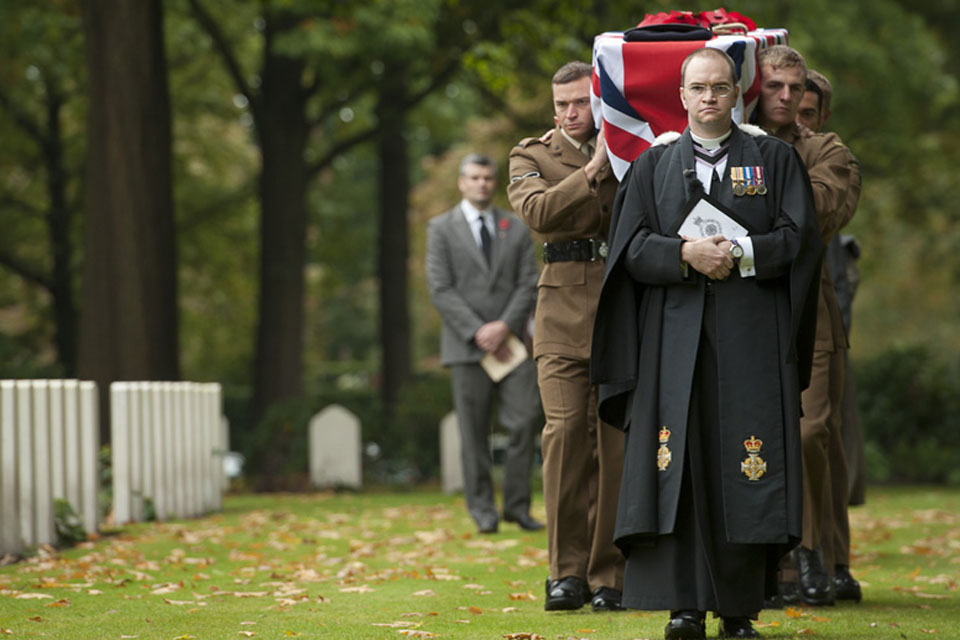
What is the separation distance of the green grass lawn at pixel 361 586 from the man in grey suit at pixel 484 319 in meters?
0.39

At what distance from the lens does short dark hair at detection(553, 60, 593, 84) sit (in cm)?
696

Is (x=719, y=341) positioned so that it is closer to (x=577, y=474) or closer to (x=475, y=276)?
(x=577, y=474)

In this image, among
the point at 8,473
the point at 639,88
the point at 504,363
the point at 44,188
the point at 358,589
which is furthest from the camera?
the point at 44,188

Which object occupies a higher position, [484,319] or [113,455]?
[484,319]

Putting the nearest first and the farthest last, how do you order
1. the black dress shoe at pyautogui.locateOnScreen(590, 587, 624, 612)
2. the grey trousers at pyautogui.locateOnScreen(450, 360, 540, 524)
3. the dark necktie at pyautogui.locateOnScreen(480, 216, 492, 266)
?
the black dress shoe at pyautogui.locateOnScreen(590, 587, 624, 612) → the grey trousers at pyautogui.locateOnScreen(450, 360, 540, 524) → the dark necktie at pyautogui.locateOnScreen(480, 216, 492, 266)

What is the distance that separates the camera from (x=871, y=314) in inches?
1379

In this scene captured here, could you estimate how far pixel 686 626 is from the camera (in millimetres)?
5637

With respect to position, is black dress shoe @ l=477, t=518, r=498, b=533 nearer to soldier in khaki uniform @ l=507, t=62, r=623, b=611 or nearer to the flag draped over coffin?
soldier in khaki uniform @ l=507, t=62, r=623, b=611

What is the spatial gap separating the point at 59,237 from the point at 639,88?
20.8 metres

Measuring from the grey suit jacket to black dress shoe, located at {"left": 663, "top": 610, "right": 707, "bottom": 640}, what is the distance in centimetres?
555

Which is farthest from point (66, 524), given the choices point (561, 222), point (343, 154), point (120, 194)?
point (343, 154)

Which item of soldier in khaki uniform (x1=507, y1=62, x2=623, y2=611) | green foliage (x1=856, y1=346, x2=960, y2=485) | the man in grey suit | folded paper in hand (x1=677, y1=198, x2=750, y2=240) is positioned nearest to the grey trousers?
the man in grey suit

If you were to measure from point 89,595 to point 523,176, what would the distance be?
2.85m

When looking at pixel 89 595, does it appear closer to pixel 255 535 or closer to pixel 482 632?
pixel 482 632
